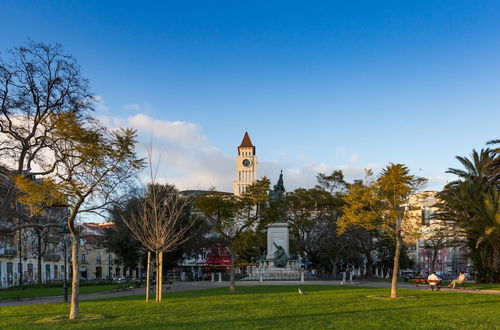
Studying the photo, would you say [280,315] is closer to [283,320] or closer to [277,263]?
[283,320]

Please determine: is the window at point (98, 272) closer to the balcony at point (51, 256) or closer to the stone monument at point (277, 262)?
the balcony at point (51, 256)

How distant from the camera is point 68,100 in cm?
2656

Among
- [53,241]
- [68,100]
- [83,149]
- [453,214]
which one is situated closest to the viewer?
[83,149]

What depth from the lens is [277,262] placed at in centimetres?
4488

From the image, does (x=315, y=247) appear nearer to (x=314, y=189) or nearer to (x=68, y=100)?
(x=314, y=189)

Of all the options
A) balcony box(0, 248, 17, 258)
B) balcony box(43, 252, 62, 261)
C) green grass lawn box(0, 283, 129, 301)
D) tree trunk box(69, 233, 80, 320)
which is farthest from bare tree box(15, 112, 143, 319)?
balcony box(43, 252, 62, 261)

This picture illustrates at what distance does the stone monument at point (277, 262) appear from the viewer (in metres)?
43.2

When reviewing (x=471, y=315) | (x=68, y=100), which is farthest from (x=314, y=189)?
(x=471, y=315)

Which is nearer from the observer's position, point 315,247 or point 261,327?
point 261,327

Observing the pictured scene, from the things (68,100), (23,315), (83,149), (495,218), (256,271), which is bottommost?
(256,271)

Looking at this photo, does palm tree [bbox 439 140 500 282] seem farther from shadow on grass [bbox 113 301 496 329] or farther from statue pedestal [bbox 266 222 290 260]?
shadow on grass [bbox 113 301 496 329]

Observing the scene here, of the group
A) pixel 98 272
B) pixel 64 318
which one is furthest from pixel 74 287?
pixel 98 272

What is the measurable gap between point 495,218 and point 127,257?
33193 millimetres

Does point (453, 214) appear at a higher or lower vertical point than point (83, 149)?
lower
